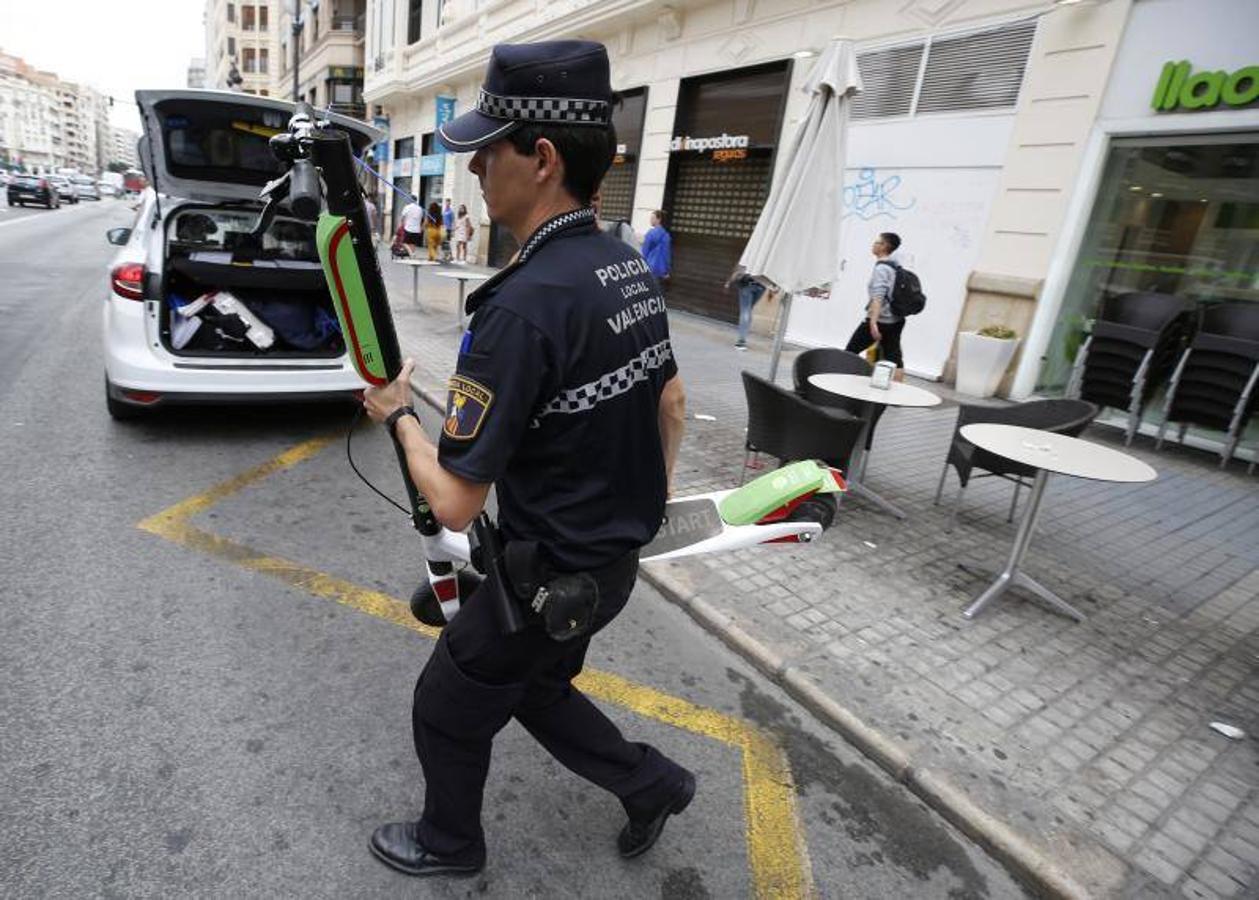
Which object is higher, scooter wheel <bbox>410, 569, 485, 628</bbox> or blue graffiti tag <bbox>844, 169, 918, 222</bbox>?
blue graffiti tag <bbox>844, 169, 918, 222</bbox>

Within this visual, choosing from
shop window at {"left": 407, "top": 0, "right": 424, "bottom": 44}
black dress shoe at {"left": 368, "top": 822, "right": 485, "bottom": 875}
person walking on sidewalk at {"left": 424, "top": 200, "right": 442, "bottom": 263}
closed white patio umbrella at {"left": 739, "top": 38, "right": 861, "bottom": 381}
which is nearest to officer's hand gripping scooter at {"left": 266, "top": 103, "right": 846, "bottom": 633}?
black dress shoe at {"left": 368, "top": 822, "right": 485, "bottom": 875}

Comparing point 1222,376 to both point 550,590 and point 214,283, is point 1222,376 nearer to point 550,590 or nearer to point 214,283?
point 550,590

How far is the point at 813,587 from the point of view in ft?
12.5

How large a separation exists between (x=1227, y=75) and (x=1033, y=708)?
744 centimetres

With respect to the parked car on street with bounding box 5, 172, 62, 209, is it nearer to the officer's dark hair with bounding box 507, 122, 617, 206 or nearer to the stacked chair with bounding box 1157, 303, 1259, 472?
the officer's dark hair with bounding box 507, 122, 617, 206

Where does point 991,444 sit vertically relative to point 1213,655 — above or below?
above

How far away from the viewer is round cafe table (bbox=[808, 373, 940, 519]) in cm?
470

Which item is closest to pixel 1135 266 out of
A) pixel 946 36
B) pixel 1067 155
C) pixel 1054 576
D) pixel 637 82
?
pixel 1067 155

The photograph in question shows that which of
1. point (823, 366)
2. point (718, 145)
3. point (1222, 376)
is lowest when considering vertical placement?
point (823, 366)

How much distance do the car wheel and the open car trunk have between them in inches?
22.3

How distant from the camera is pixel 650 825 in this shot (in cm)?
207

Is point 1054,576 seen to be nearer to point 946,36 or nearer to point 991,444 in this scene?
point 991,444

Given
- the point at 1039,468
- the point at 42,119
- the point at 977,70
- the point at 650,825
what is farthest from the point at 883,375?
the point at 42,119

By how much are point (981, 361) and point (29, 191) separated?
43743 millimetres
